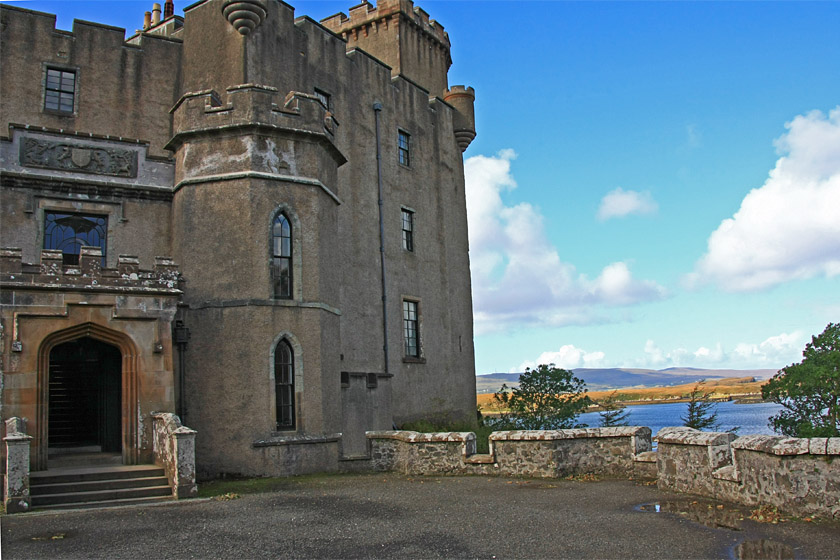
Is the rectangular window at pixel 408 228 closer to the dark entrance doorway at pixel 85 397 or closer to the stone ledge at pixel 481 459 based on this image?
the stone ledge at pixel 481 459

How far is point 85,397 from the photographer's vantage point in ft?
50.2

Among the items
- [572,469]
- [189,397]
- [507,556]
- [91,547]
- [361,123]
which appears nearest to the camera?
[507,556]

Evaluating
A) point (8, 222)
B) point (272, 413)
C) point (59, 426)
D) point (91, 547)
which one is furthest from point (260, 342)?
point (91, 547)

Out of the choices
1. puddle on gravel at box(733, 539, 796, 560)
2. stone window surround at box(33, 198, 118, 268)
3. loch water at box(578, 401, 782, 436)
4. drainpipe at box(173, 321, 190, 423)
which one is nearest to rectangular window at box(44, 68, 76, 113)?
stone window surround at box(33, 198, 118, 268)

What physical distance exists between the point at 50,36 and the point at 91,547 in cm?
1355

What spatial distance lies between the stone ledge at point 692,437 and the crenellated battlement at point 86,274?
9417 millimetres

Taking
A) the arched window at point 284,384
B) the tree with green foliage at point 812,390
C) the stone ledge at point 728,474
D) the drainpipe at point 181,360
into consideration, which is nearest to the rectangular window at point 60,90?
the drainpipe at point 181,360

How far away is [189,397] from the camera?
1509 centimetres

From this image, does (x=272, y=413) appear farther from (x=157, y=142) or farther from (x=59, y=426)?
(x=157, y=142)

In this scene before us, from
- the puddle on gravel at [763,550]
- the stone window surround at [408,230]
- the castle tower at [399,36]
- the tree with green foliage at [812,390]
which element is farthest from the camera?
the tree with green foliage at [812,390]

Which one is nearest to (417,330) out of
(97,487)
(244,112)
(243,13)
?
(244,112)

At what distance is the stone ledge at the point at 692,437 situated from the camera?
10.6 metres

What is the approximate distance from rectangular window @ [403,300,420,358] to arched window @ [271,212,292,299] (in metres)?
7.64

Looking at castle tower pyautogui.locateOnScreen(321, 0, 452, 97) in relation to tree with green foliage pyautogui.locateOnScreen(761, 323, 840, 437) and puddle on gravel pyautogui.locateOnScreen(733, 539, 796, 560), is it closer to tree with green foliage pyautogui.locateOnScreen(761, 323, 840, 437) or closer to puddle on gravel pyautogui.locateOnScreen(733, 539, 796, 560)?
tree with green foliage pyautogui.locateOnScreen(761, 323, 840, 437)
